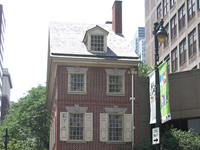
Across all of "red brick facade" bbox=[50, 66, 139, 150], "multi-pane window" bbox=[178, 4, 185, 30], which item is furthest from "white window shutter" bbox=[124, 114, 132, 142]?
"multi-pane window" bbox=[178, 4, 185, 30]

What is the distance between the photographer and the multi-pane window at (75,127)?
1189 inches

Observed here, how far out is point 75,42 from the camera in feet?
111

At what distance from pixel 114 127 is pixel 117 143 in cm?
114

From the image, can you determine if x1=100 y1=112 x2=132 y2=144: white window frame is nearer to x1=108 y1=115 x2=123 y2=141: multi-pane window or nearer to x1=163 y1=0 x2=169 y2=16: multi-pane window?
x1=108 y1=115 x2=123 y2=141: multi-pane window

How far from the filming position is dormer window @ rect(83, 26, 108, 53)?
3262cm

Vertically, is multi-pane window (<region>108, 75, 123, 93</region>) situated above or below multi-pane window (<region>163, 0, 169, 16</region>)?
below

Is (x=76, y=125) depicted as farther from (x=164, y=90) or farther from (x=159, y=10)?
(x=159, y=10)

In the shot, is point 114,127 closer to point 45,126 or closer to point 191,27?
point 191,27

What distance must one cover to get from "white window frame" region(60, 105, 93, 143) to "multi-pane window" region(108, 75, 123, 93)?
8.49ft

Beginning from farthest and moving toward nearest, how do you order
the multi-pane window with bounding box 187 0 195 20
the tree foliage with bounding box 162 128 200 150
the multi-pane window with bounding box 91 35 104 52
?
1. the multi-pane window with bounding box 187 0 195 20
2. the multi-pane window with bounding box 91 35 104 52
3. the tree foliage with bounding box 162 128 200 150

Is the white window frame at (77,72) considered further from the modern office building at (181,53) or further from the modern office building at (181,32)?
the modern office building at (181,32)

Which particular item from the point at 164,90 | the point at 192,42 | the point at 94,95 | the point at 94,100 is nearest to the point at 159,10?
the point at 192,42

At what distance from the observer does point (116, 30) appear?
37062mm

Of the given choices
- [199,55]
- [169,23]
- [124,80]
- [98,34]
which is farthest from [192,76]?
[169,23]
